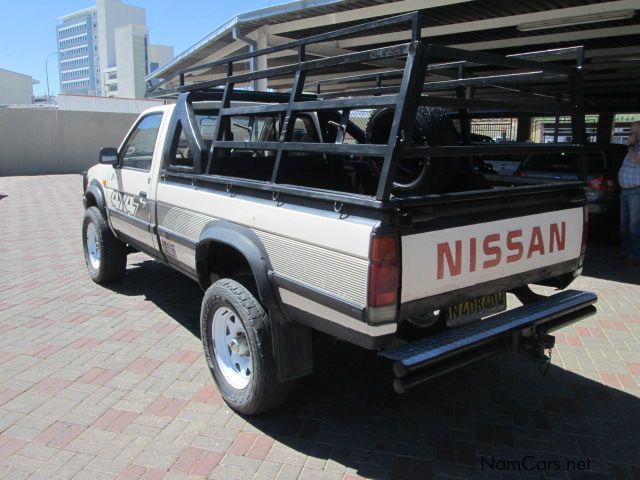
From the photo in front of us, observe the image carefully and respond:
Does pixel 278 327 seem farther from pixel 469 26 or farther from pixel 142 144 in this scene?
pixel 469 26

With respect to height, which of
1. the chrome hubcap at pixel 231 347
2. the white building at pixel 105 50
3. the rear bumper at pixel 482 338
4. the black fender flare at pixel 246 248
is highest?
the white building at pixel 105 50

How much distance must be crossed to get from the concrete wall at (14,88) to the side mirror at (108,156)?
6087cm

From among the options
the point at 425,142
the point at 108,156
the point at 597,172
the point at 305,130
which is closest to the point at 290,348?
the point at 425,142

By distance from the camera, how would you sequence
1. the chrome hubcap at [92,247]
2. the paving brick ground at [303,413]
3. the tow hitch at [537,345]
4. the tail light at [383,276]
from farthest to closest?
the chrome hubcap at [92,247], the tow hitch at [537,345], the paving brick ground at [303,413], the tail light at [383,276]

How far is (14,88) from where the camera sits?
59.8 m

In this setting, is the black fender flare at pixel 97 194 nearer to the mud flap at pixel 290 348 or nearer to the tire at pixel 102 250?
the tire at pixel 102 250

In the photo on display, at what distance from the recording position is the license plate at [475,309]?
298cm

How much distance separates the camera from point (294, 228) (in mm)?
2686

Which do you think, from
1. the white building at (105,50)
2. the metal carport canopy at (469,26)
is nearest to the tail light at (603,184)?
the metal carport canopy at (469,26)

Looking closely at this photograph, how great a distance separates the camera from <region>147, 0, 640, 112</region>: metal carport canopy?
7035 mm

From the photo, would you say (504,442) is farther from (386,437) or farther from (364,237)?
(364,237)

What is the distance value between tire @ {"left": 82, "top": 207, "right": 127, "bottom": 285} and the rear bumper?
12.7 feet

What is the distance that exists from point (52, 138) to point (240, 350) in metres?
→ 20.5

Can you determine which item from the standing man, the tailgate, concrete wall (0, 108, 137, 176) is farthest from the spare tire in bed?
concrete wall (0, 108, 137, 176)
